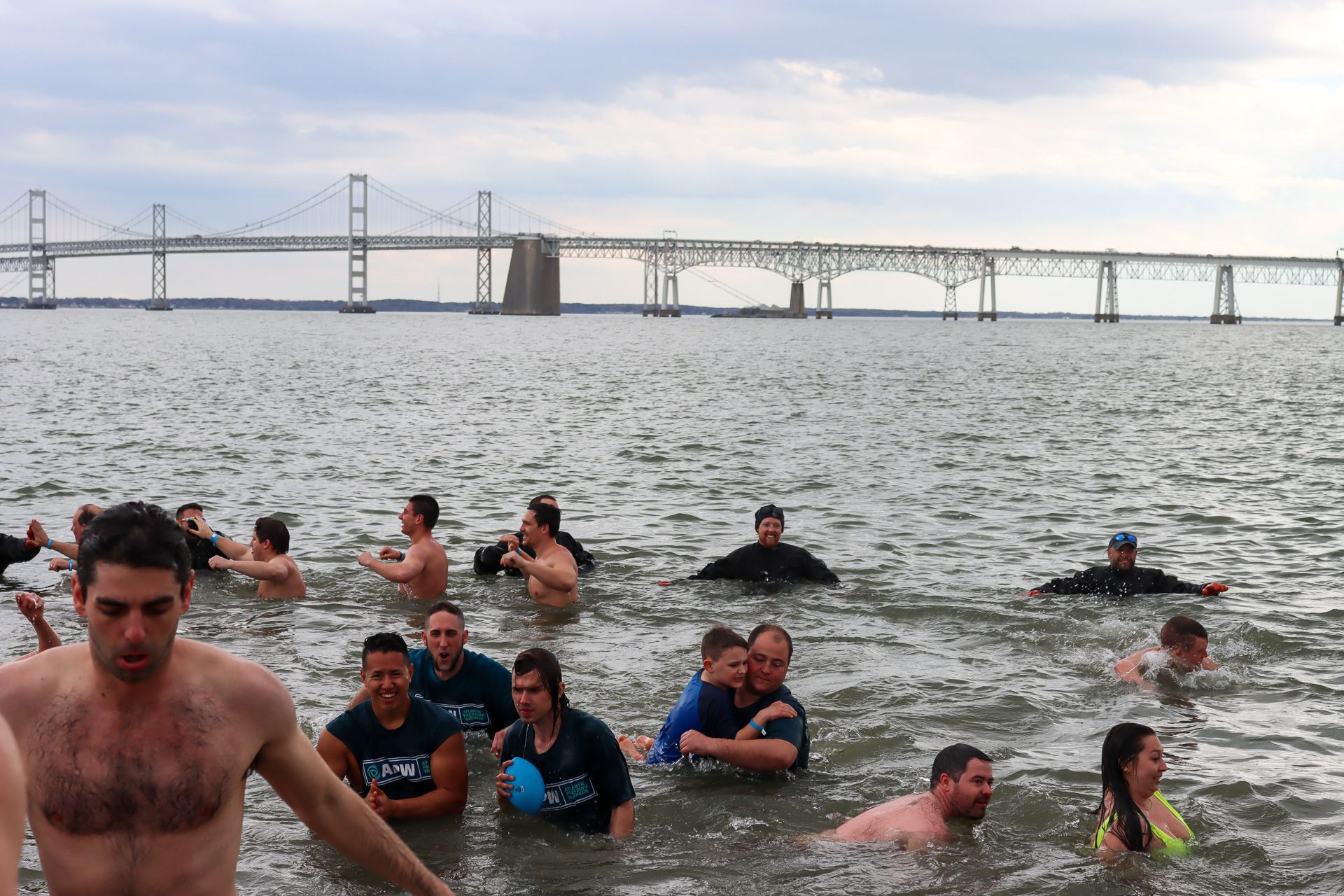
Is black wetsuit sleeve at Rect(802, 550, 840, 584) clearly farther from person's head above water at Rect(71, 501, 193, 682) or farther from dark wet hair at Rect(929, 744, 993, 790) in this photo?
person's head above water at Rect(71, 501, 193, 682)

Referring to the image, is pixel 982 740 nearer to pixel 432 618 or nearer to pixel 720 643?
pixel 720 643

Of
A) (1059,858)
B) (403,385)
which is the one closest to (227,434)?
(403,385)

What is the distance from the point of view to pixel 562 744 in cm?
693

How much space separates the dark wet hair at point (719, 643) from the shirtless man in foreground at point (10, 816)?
5905 mm

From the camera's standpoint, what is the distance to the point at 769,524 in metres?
13.5

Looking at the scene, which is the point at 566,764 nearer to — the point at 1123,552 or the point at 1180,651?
the point at 1180,651

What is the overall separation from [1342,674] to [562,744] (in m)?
7.63

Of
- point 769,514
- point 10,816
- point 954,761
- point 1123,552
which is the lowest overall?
point 954,761

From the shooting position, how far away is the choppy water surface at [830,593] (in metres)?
7.21

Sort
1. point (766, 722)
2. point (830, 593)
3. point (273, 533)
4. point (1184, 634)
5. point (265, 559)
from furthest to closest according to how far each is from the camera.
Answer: point (830, 593) → point (265, 559) → point (273, 533) → point (1184, 634) → point (766, 722)

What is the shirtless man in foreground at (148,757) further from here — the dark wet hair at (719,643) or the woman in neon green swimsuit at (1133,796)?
the woman in neon green swimsuit at (1133,796)

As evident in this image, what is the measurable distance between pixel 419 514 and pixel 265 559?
5.81 feet

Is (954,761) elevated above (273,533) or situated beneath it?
Answer: situated beneath

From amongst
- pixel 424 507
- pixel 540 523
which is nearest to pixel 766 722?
pixel 540 523
